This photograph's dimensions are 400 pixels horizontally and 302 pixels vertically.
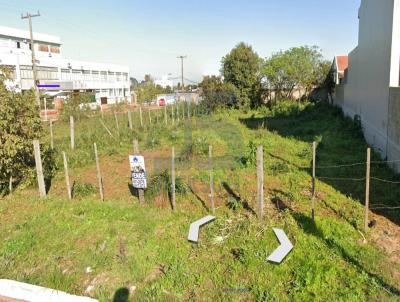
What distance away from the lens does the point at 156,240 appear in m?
5.60

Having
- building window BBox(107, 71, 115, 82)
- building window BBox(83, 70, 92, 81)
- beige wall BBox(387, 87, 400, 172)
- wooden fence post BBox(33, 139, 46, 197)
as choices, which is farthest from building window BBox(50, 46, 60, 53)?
beige wall BBox(387, 87, 400, 172)

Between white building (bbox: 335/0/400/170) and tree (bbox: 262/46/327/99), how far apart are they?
Answer: 12.3 m

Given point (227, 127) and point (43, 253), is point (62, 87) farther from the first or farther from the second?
point (43, 253)

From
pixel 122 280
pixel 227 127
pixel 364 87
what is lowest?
pixel 122 280

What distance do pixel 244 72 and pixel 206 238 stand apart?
2517cm

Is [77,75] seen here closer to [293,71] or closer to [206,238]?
[293,71]

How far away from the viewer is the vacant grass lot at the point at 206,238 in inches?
171

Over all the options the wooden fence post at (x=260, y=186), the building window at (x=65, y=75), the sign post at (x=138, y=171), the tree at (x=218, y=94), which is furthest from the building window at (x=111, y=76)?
the wooden fence post at (x=260, y=186)

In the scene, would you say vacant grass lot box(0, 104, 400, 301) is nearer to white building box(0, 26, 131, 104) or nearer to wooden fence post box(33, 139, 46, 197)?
wooden fence post box(33, 139, 46, 197)

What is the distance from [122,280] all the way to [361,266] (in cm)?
323

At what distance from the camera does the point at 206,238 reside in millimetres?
Result: 5586

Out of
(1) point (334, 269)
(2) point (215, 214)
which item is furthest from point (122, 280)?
(1) point (334, 269)

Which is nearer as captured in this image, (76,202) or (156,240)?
(156,240)

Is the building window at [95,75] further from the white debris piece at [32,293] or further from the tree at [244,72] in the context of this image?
the white debris piece at [32,293]
